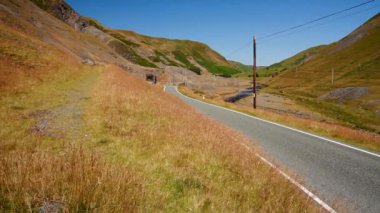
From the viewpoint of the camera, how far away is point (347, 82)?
86.4m

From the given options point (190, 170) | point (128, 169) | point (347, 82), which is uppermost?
point (347, 82)

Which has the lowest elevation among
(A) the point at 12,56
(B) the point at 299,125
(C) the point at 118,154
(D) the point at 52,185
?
(B) the point at 299,125

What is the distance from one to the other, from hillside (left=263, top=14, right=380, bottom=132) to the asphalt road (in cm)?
2668

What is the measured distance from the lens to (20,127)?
8.83 m

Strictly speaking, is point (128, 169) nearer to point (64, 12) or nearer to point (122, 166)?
point (122, 166)

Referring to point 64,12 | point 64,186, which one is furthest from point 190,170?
point 64,12

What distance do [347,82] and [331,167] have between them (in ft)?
294

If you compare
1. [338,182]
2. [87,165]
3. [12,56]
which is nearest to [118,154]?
[87,165]

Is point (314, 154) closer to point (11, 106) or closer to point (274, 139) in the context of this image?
point (274, 139)

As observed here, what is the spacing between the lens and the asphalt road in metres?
6.38

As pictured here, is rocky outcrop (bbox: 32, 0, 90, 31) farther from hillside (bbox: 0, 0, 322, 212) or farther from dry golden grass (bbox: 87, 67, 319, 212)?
dry golden grass (bbox: 87, 67, 319, 212)

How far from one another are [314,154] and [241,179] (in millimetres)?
5726

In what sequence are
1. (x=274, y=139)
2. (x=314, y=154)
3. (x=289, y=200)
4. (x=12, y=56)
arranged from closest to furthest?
(x=289, y=200) → (x=314, y=154) → (x=274, y=139) → (x=12, y=56)

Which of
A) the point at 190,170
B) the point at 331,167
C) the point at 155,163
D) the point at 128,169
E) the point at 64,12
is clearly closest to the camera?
the point at 128,169
